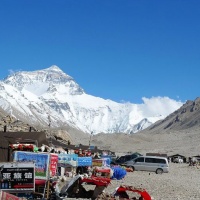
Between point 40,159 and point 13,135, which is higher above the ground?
point 13,135

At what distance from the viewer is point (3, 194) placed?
439 inches

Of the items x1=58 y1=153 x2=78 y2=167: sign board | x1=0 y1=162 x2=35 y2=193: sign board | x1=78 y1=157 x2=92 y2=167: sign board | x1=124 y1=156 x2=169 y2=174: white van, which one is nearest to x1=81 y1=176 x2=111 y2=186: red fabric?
x1=0 y1=162 x2=35 y2=193: sign board

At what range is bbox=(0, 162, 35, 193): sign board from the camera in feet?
46.2

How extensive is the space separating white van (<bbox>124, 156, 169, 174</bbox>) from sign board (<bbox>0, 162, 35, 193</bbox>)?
36788 millimetres

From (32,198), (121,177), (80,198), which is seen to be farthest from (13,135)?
(32,198)

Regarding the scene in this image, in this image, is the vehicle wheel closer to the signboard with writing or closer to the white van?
the white van

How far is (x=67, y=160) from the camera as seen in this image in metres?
34.5

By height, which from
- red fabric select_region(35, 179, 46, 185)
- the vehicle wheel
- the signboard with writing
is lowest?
red fabric select_region(35, 179, 46, 185)

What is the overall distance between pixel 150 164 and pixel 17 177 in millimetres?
37266

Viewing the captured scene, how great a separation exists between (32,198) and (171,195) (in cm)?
1010

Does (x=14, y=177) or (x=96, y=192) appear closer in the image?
(x=14, y=177)

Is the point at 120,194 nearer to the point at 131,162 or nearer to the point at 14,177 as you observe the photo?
the point at 14,177

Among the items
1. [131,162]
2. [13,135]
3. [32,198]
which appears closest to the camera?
[32,198]

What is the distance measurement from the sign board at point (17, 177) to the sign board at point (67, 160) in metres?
18.6
